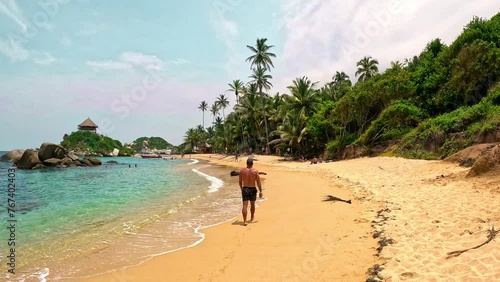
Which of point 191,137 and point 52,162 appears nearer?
point 52,162

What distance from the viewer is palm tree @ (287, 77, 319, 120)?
41.1 meters

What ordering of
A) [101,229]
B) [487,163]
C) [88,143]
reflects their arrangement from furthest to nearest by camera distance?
[88,143]
[487,163]
[101,229]

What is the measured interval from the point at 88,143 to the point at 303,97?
80.0 metres

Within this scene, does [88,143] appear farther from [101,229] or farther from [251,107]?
[101,229]

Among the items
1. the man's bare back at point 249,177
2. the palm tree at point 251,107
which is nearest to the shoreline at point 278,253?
the man's bare back at point 249,177

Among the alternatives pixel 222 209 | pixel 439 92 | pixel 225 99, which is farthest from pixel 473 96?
pixel 225 99

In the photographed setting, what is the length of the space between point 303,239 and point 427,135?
19.7 metres

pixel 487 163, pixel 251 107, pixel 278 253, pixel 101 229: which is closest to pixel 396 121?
pixel 487 163

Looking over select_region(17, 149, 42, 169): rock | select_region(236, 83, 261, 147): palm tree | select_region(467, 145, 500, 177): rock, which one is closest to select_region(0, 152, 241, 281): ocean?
select_region(467, 145, 500, 177): rock

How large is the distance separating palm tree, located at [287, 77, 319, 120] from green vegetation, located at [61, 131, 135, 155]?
7488 centimetres

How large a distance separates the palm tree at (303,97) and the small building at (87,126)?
82.6m

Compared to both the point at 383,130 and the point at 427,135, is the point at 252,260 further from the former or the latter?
the point at 383,130

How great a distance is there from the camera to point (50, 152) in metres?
41.2

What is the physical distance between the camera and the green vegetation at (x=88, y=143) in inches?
3582
